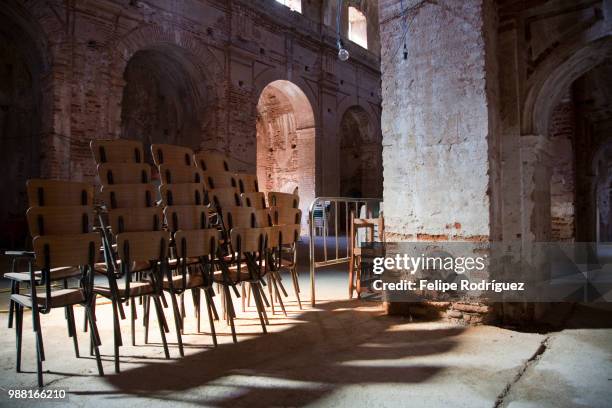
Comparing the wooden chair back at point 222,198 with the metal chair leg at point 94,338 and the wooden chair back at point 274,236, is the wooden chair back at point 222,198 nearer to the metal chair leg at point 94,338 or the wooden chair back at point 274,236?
the wooden chair back at point 274,236

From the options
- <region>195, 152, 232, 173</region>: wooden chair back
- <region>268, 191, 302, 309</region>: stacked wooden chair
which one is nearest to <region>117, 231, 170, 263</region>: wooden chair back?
<region>195, 152, 232, 173</region>: wooden chair back

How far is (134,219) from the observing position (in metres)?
3.09

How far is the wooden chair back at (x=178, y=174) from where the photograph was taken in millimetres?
3445

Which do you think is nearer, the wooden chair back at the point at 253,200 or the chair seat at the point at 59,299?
the chair seat at the point at 59,299

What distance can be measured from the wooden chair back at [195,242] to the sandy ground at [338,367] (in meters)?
0.75

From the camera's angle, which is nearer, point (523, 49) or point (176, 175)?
point (176, 175)

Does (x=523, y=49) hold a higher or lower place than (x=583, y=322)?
higher

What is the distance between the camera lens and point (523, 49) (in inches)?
177

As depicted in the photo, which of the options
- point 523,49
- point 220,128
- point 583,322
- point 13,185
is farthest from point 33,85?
point 583,322

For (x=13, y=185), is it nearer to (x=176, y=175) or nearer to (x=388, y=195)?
(x=176, y=175)

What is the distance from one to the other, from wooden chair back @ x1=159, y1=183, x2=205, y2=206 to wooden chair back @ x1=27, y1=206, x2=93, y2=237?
1.89ft

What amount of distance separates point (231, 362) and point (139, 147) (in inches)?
69.8

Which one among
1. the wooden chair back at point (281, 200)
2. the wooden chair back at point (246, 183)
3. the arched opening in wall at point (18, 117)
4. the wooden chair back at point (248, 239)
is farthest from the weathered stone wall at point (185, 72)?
the wooden chair back at point (248, 239)

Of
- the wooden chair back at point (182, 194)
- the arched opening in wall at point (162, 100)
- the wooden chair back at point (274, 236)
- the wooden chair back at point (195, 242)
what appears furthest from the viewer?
the arched opening in wall at point (162, 100)
